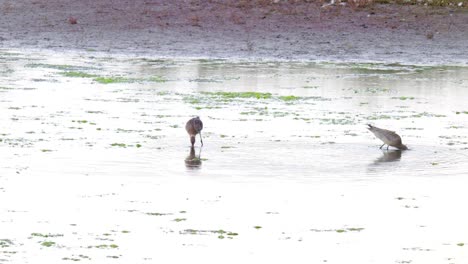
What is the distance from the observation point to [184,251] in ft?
33.0

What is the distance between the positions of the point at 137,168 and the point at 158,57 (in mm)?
16276

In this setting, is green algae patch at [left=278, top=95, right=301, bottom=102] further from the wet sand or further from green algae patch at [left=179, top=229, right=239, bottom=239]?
green algae patch at [left=179, top=229, right=239, bottom=239]

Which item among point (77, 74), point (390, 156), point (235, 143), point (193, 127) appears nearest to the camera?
point (390, 156)

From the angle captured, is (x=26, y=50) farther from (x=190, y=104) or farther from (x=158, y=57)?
(x=190, y=104)

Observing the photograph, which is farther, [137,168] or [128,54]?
[128,54]

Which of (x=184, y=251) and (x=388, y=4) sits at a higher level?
(x=388, y=4)

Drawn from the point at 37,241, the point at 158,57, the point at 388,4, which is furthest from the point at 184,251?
the point at 388,4

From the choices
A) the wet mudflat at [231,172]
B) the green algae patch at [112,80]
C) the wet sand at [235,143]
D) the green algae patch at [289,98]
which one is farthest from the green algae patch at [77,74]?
the green algae patch at [289,98]

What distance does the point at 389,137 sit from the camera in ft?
51.3

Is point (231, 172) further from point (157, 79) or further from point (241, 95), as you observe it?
point (157, 79)

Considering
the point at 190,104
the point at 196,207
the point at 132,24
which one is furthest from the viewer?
the point at 132,24

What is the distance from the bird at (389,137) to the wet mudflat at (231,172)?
0.63 ft

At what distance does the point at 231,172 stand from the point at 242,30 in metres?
19.1

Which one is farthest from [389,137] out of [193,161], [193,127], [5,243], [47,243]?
[5,243]
